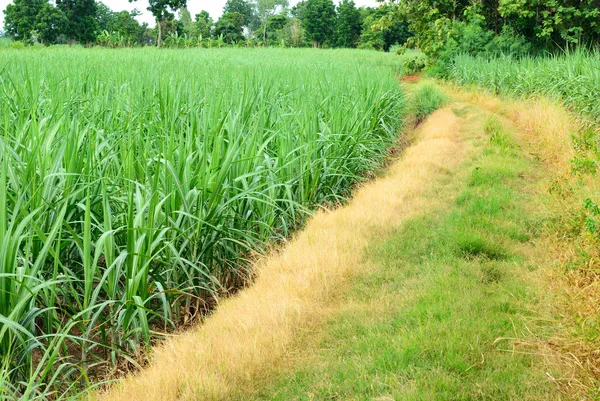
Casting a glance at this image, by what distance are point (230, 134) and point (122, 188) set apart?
904 millimetres

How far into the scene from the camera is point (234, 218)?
3934 millimetres

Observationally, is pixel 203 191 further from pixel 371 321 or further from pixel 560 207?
pixel 560 207

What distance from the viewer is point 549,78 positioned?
32.8 feet

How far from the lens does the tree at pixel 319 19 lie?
55.3m

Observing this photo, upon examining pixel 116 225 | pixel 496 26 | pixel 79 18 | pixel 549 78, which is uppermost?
pixel 79 18

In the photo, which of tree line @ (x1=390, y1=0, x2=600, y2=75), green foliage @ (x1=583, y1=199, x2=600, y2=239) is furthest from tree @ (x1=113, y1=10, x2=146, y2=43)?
green foliage @ (x1=583, y1=199, x2=600, y2=239)

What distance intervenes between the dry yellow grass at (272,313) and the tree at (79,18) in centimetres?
4604

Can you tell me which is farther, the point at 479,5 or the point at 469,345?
the point at 479,5

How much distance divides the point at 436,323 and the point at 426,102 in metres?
8.68

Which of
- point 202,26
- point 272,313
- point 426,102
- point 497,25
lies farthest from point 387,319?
point 202,26

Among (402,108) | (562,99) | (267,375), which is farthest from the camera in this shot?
(402,108)

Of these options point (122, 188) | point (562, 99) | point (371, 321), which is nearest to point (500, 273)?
point (371, 321)

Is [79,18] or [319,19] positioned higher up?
[319,19]

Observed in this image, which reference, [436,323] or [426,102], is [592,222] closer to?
[436,323]
